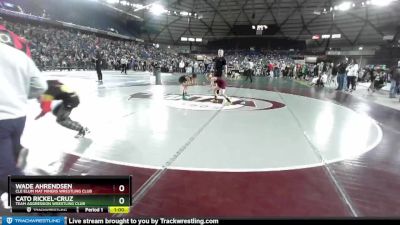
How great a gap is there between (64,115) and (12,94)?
2014 mm

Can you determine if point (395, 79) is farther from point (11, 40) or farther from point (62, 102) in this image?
point (11, 40)

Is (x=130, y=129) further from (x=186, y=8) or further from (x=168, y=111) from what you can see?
(x=186, y=8)

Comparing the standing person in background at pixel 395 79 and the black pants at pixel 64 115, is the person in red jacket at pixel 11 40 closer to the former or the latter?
the black pants at pixel 64 115

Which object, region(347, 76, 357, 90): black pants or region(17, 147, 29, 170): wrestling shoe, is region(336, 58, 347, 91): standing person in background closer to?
region(347, 76, 357, 90): black pants

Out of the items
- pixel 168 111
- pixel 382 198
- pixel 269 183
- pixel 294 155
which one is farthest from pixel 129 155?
pixel 168 111

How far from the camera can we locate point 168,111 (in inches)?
250

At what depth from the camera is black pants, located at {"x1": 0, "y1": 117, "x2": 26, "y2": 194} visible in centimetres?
179

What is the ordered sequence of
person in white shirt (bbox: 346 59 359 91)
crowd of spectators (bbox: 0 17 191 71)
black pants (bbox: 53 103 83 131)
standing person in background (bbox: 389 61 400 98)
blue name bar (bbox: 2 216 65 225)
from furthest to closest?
1. person in white shirt (bbox: 346 59 359 91)
2. standing person in background (bbox: 389 61 400 98)
3. black pants (bbox: 53 103 83 131)
4. crowd of spectators (bbox: 0 17 191 71)
5. blue name bar (bbox: 2 216 65 225)

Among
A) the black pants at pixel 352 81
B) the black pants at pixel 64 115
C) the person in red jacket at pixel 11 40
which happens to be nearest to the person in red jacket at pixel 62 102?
the black pants at pixel 64 115

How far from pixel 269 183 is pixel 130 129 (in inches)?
98.8
